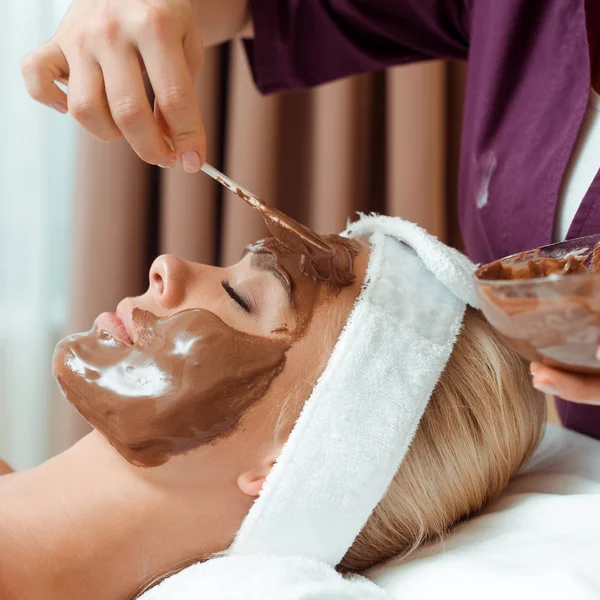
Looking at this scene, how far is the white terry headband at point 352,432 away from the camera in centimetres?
87

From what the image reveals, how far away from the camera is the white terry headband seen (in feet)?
2.85

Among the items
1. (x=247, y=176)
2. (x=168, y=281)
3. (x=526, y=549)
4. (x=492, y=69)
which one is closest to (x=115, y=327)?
(x=168, y=281)

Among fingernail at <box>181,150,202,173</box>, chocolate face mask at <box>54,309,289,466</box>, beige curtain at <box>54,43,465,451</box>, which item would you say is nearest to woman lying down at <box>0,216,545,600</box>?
chocolate face mask at <box>54,309,289,466</box>

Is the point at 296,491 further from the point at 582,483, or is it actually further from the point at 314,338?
the point at 582,483

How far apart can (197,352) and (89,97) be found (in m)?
0.33

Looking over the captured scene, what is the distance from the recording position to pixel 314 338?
910 millimetres

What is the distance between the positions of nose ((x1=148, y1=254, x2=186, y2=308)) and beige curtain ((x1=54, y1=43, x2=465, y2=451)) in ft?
2.35

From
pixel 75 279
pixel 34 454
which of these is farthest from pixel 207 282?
pixel 34 454

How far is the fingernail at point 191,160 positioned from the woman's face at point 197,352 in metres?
0.17

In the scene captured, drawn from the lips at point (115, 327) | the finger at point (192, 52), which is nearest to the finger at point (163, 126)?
the finger at point (192, 52)

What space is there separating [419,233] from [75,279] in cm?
96

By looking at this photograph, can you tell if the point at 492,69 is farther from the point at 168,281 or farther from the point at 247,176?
the point at 247,176

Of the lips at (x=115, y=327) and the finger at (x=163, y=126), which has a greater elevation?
the finger at (x=163, y=126)

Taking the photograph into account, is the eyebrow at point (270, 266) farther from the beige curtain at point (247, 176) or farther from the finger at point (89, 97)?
the beige curtain at point (247, 176)
